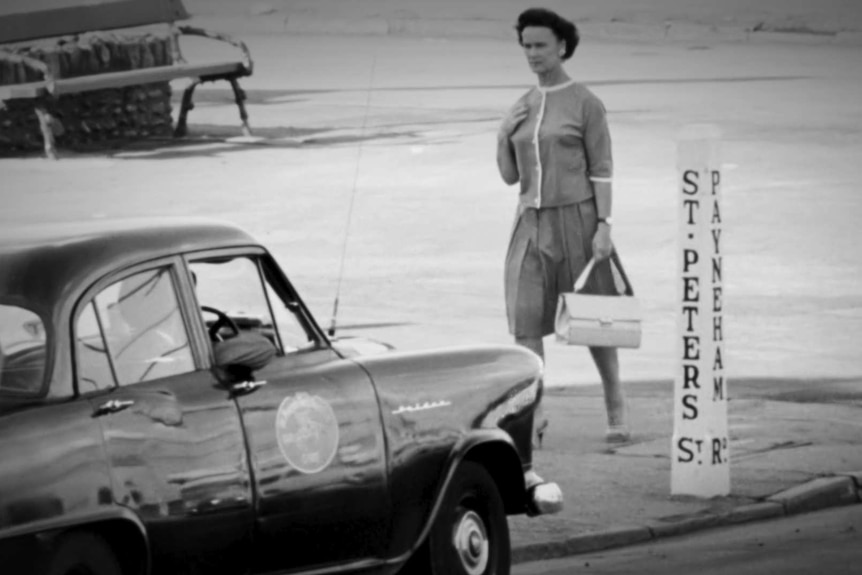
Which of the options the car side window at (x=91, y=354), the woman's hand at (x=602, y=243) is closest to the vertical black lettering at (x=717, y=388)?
the woman's hand at (x=602, y=243)

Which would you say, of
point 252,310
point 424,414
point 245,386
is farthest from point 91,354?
point 424,414

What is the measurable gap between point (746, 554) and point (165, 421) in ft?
11.2

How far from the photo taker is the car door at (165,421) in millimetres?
7703

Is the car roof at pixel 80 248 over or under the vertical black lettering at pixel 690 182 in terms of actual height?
over

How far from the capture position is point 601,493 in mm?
11648

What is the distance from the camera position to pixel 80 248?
798cm

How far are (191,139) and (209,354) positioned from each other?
1368 centimetres


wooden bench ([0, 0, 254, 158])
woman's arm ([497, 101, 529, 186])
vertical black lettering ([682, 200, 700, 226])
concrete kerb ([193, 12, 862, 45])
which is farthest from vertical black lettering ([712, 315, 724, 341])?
concrete kerb ([193, 12, 862, 45])

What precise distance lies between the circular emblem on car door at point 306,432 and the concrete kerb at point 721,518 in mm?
2120

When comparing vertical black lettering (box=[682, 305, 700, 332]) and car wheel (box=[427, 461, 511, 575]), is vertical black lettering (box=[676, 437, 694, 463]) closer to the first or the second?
vertical black lettering (box=[682, 305, 700, 332])

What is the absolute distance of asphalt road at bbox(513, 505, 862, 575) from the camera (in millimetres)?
10195

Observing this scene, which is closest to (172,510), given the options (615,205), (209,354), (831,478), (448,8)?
(209,354)

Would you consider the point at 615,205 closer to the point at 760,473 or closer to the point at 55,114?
the point at 55,114

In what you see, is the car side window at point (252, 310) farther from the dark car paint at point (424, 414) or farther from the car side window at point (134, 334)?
the car side window at point (134, 334)
